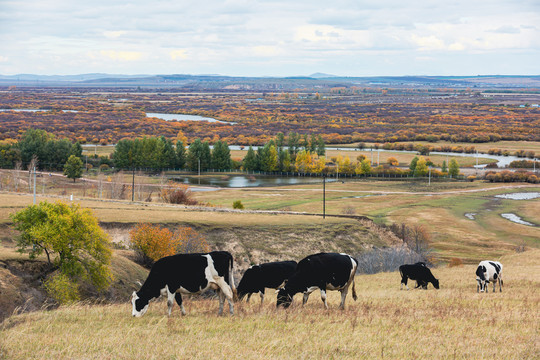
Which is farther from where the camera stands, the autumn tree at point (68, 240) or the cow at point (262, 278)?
the autumn tree at point (68, 240)

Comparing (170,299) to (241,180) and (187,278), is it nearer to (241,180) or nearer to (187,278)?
(187,278)

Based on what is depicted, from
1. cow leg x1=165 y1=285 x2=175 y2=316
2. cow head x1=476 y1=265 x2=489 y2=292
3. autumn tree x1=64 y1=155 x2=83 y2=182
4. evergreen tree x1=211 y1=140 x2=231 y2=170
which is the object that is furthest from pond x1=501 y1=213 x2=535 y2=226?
cow leg x1=165 y1=285 x2=175 y2=316

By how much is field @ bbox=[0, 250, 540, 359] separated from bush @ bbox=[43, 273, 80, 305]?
11750 millimetres

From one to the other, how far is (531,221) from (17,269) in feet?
266

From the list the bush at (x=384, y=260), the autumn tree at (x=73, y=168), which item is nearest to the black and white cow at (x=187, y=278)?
the bush at (x=384, y=260)

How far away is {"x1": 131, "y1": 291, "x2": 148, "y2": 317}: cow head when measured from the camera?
1773cm

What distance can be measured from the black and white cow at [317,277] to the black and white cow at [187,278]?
6.32ft

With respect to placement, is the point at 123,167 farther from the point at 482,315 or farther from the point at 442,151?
the point at 482,315

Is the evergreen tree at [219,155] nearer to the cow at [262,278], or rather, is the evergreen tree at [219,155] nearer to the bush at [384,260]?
the bush at [384,260]

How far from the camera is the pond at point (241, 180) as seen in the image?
5157 inches

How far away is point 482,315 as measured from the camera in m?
18.4

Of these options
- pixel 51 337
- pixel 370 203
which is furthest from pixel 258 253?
pixel 370 203

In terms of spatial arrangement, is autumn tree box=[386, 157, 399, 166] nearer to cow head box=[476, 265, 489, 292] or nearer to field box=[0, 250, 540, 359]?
cow head box=[476, 265, 489, 292]

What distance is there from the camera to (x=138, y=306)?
17.9 m
